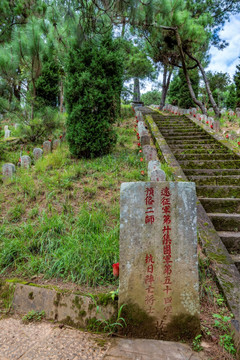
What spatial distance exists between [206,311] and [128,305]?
28.1 inches

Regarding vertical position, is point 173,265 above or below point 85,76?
below

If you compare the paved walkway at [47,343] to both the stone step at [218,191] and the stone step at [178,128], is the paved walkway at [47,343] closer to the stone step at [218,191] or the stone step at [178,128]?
the stone step at [218,191]

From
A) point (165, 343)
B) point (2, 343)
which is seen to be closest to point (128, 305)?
point (165, 343)

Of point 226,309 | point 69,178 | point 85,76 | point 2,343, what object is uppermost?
A: point 85,76

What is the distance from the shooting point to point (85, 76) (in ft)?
15.9

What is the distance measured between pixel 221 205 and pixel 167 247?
6.52 ft

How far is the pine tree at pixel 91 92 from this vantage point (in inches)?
197

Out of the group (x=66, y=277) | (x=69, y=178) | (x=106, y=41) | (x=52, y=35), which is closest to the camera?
(x=66, y=277)

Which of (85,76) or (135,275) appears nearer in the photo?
(135,275)

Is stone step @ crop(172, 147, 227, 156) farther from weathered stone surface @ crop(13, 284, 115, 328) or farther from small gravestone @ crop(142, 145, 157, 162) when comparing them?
weathered stone surface @ crop(13, 284, 115, 328)

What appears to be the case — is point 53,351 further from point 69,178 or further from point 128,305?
point 69,178

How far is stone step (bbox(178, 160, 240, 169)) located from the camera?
475 cm

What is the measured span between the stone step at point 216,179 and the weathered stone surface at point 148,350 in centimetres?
293

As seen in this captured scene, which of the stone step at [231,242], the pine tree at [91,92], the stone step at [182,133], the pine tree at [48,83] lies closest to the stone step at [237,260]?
the stone step at [231,242]
